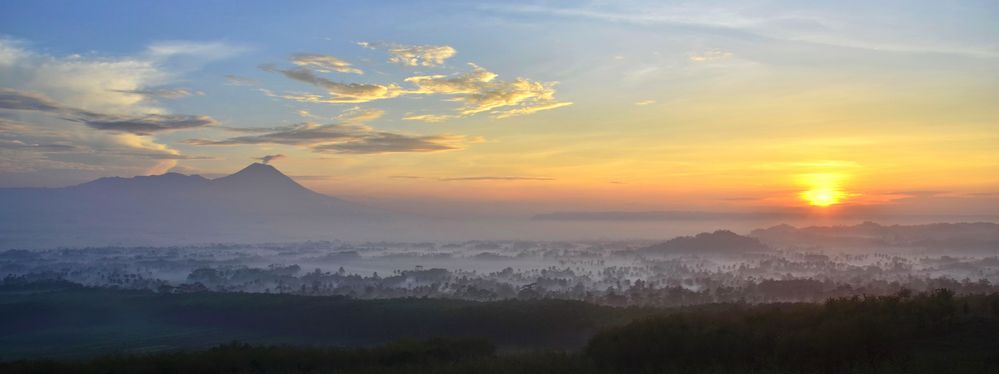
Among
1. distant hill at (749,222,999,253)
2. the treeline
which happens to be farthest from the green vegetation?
distant hill at (749,222,999,253)

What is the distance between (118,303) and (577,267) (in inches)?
2519

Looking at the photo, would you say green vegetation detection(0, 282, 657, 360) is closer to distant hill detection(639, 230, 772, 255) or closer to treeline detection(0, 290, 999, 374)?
treeline detection(0, 290, 999, 374)

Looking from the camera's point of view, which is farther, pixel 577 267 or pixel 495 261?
pixel 495 261

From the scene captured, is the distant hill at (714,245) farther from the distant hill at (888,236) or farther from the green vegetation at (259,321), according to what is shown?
the green vegetation at (259,321)

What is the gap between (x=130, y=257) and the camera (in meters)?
143

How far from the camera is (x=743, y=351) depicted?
18406 mm

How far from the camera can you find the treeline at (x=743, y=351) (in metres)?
16.7

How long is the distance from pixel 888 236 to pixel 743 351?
4618 inches

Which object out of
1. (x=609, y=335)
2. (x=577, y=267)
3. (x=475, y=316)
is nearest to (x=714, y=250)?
(x=577, y=267)

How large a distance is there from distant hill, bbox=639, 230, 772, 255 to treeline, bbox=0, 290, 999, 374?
10012 cm

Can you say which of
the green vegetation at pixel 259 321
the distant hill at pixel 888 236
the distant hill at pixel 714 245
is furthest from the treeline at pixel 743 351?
the distant hill at pixel 714 245

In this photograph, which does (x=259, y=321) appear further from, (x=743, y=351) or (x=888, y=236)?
(x=888, y=236)

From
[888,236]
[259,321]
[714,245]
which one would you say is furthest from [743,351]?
[888,236]

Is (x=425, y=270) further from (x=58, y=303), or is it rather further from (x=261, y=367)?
(x=261, y=367)
